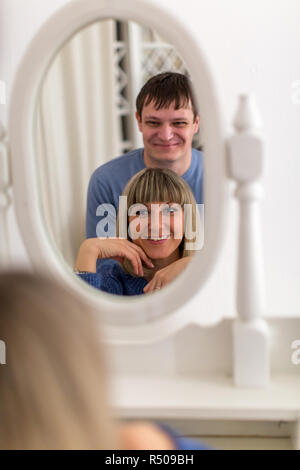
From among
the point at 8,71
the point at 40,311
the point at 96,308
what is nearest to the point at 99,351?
the point at 40,311

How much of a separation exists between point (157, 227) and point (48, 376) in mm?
356

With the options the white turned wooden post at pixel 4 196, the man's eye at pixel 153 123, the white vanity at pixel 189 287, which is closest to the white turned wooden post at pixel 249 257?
the white vanity at pixel 189 287

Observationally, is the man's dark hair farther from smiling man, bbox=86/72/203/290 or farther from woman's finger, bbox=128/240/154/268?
woman's finger, bbox=128/240/154/268

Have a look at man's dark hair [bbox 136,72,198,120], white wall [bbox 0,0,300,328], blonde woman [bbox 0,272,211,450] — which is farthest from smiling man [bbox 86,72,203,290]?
blonde woman [bbox 0,272,211,450]

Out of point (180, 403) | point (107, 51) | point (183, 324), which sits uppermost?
point (107, 51)

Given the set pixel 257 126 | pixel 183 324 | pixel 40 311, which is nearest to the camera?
pixel 40 311

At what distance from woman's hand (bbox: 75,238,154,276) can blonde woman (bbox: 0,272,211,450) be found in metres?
0.32

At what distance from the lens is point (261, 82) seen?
77cm

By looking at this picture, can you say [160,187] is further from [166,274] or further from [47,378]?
[47,378]

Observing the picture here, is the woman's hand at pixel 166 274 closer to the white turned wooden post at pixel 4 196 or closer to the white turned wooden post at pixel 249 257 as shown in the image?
the white turned wooden post at pixel 249 257

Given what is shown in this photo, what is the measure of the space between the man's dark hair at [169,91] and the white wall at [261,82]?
110 millimetres

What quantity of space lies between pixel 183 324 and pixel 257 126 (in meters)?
0.29

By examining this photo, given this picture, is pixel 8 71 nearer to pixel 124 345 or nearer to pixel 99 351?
pixel 124 345

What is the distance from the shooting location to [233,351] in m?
0.72
